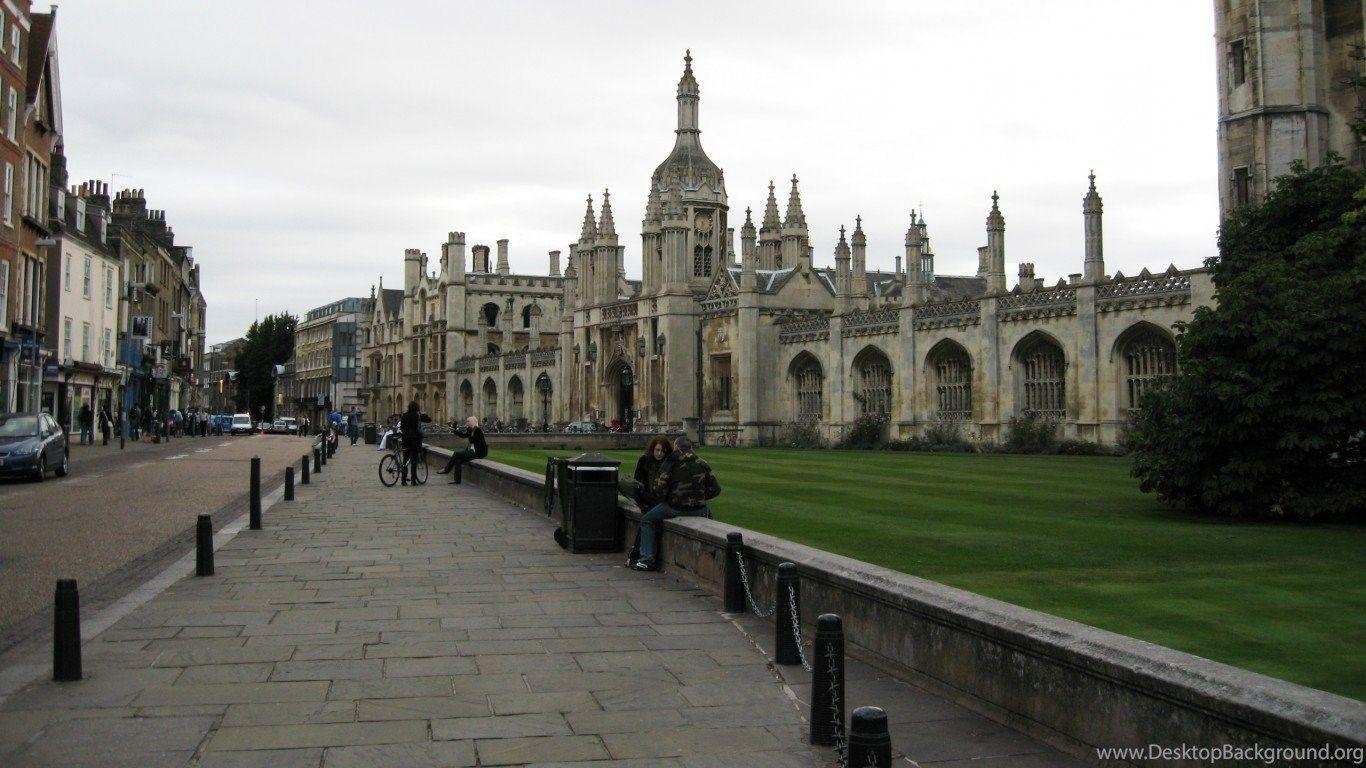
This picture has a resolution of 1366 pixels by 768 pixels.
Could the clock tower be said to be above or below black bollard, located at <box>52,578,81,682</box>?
above

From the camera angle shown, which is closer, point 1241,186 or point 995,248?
point 1241,186

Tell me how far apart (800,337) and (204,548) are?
36.1 metres

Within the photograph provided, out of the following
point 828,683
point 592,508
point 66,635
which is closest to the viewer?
point 828,683

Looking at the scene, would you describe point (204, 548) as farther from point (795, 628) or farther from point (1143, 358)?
point (1143, 358)

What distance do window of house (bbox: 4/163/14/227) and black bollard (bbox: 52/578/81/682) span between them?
33.3m

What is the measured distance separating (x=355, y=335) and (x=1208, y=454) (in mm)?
112316

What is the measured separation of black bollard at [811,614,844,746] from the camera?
5324mm

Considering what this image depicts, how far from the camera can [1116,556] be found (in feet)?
34.8

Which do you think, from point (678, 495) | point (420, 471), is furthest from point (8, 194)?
point (678, 495)

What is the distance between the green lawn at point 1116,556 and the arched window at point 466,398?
5880cm

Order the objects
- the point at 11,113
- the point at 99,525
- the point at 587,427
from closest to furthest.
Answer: the point at 99,525 → the point at 11,113 → the point at 587,427

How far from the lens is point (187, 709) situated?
6066 millimetres

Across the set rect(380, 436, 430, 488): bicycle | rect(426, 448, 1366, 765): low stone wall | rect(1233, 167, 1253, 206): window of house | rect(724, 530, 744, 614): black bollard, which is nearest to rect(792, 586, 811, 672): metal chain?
rect(426, 448, 1366, 765): low stone wall

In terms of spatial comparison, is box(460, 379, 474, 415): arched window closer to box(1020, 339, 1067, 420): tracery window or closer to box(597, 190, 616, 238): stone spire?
box(597, 190, 616, 238): stone spire
